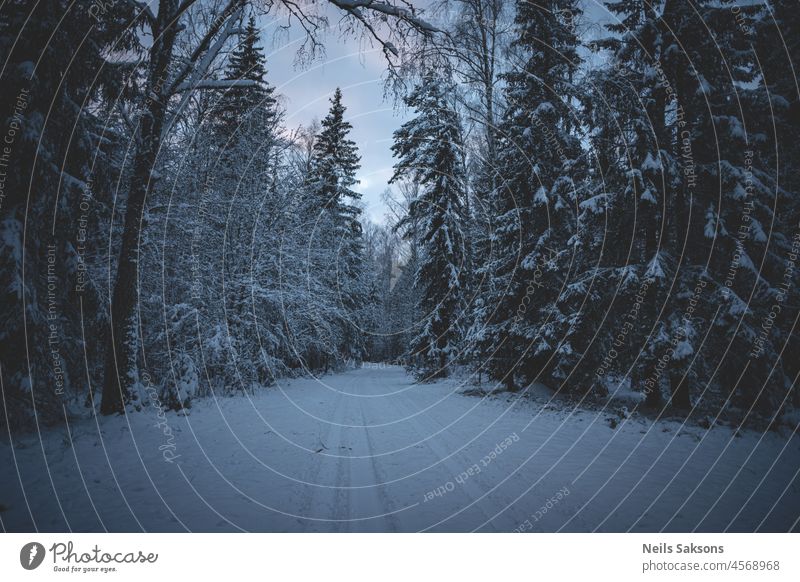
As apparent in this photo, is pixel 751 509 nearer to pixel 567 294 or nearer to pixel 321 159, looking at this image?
pixel 567 294

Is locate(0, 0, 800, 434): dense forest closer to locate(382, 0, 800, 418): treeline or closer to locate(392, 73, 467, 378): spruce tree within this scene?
locate(382, 0, 800, 418): treeline

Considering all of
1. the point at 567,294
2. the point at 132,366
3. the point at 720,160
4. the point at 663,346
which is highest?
the point at 720,160

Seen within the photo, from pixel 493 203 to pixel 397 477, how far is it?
459 inches

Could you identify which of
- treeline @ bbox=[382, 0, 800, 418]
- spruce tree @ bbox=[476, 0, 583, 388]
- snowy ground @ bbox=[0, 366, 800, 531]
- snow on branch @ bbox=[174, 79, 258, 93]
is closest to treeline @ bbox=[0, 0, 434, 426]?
snow on branch @ bbox=[174, 79, 258, 93]

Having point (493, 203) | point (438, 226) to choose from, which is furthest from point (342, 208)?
point (493, 203)

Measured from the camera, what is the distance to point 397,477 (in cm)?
494

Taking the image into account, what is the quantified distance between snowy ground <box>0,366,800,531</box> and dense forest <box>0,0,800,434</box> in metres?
1.30

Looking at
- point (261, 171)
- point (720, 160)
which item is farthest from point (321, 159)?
point (720, 160)

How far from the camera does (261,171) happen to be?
552 inches

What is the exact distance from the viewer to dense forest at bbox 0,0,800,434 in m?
5.64

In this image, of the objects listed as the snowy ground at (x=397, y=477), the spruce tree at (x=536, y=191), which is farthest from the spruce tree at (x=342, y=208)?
the snowy ground at (x=397, y=477)

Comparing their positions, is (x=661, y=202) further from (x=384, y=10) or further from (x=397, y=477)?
(x=397, y=477)

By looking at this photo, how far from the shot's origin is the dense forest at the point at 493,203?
5.64 metres

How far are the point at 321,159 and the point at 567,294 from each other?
71.1 feet
